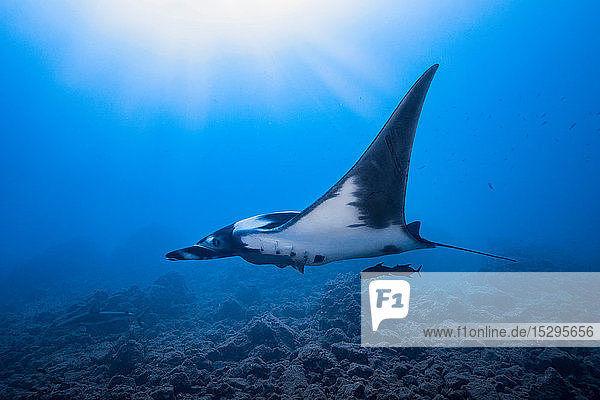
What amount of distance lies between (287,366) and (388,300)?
2.03 metres

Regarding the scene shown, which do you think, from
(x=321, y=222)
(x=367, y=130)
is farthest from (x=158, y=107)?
(x=321, y=222)

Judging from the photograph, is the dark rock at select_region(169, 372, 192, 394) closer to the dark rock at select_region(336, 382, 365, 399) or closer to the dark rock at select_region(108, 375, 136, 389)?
the dark rock at select_region(108, 375, 136, 389)

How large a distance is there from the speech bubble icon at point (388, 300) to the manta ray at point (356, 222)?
1.60 metres

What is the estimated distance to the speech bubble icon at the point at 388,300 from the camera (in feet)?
14.5

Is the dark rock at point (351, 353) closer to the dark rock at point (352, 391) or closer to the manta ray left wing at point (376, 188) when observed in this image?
the dark rock at point (352, 391)

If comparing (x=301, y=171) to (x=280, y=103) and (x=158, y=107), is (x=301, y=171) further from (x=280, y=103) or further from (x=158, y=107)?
(x=158, y=107)

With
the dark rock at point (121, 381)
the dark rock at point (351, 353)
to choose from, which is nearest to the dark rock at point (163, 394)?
the dark rock at point (121, 381)

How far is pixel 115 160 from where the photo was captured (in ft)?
263

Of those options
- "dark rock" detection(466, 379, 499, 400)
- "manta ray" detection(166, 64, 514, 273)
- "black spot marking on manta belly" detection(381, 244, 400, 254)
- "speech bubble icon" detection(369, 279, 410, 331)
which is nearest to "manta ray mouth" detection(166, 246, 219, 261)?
"manta ray" detection(166, 64, 514, 273)

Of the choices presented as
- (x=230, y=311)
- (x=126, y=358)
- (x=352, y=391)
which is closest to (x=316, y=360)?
(x=352, y=391)

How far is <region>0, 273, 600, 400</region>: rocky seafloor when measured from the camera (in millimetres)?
3154

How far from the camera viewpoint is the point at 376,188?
237 centimetres

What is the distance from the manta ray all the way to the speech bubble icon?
160 centimetres

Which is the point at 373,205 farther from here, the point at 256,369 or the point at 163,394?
the point at 163,394
